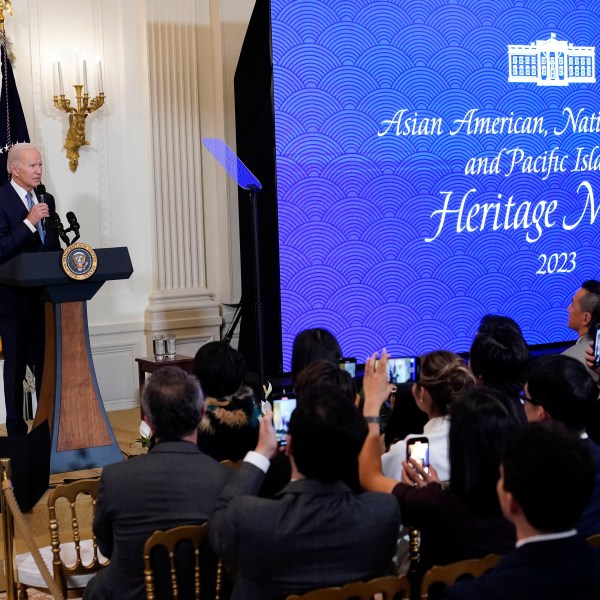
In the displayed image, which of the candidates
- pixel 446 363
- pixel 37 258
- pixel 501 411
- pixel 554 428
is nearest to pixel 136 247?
pixel 37 258

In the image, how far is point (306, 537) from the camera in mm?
2062

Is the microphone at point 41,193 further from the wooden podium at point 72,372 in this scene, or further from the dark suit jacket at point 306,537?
the dark suit jacket at point 306,537

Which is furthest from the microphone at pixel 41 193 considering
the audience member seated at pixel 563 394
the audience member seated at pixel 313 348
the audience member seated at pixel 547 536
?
the audience member seated at pixel 547 536

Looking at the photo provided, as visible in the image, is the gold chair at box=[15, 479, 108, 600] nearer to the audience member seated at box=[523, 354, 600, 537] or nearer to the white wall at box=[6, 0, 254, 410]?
the audience member seated at box=[523, 354, 600, 537]

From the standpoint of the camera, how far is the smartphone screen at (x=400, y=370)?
11.7 ft

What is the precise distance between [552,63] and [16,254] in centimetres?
398

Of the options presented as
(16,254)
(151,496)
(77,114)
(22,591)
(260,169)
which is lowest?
(22,591)

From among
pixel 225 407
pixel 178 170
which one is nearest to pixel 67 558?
pixel 225 407

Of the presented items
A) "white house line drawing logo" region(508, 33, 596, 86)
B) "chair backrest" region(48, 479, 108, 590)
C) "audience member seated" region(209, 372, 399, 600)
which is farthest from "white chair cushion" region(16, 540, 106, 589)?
"white house line drawing logo" region(508, 33, 596, 86)

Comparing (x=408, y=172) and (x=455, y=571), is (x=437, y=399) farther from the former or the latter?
(x=408, y=172)

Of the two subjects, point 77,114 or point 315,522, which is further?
point 77,114

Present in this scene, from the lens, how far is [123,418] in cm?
610

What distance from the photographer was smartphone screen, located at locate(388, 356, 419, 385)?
11.7ft

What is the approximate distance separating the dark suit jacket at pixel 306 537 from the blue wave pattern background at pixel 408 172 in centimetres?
399
